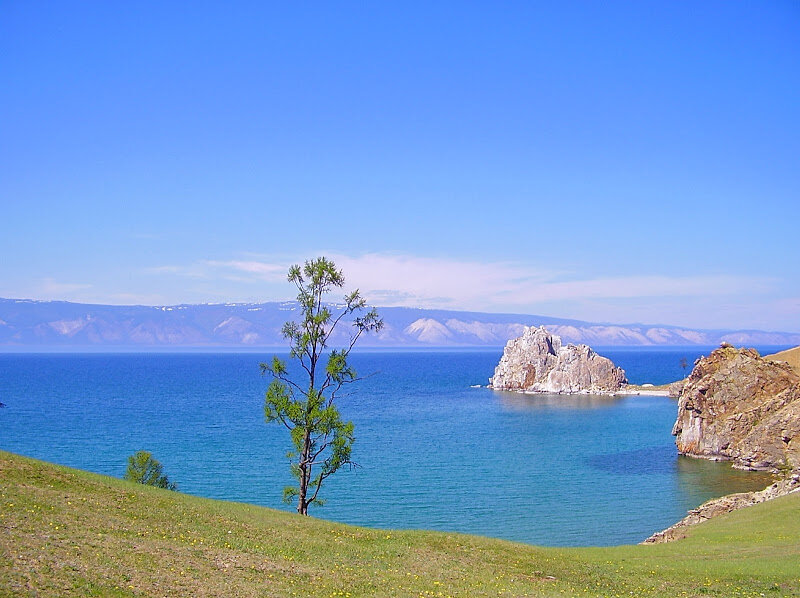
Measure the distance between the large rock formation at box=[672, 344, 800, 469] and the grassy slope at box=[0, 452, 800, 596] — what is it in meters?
51.8

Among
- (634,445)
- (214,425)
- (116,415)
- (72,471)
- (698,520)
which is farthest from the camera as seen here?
(116,415)

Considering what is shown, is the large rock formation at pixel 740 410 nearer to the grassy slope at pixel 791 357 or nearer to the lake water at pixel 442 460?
the lake water at pixel 442 460

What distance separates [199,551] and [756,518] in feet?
119

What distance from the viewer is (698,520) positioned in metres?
51.3

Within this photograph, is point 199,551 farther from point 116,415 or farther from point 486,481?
point 116,415

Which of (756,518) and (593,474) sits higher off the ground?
(756,518)

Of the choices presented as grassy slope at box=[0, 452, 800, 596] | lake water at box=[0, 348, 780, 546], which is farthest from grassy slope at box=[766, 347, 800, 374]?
grassy slope at box=[0, 452, 800, 596]

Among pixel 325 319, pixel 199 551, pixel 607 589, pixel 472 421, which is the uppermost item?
pixel 325 319

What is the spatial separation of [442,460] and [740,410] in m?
40.5

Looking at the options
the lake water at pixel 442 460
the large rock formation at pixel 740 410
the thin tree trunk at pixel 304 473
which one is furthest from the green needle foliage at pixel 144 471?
the large rock formation at pixel 740 410

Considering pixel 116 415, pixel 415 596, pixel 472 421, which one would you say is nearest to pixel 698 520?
pixel 415 596

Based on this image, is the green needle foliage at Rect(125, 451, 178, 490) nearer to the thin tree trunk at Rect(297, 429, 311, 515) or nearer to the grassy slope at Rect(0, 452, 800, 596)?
the thin tree trunk at Rect(297, 429, 311, 515)

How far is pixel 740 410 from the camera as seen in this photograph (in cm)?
8981

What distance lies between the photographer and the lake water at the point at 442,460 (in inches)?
2308
